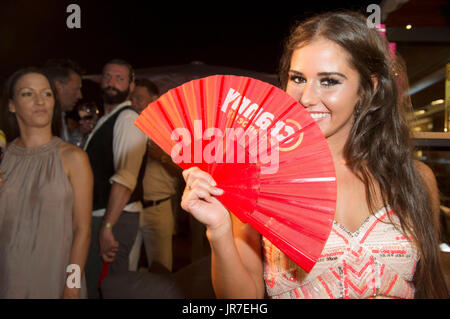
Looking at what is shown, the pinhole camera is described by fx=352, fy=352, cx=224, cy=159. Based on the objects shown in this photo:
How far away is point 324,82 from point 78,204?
125 cm

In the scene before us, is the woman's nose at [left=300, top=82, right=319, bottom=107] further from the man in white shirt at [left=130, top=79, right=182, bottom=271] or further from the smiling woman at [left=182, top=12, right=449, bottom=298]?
the man in white shirt at [left=130, top=79, right=182, bottom=271]

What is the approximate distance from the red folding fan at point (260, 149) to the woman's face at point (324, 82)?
0.19m

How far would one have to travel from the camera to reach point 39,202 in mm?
1623

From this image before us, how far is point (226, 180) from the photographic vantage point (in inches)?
34.9

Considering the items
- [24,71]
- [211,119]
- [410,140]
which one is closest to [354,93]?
[410,140]

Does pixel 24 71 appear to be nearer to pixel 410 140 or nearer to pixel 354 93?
pixel 354 93

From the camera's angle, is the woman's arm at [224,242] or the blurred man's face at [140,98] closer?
the woman's arm at [224,242]

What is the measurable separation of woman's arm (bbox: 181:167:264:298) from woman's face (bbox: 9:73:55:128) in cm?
114

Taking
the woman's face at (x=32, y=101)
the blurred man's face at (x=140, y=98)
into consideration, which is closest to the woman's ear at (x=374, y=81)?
the woman's face at (x=32, y=101)

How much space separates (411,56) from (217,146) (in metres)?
1.57

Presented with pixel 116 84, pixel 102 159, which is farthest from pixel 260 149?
pixel 116 84

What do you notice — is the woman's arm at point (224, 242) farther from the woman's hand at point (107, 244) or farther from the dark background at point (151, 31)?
the dark background at point (151, 31)

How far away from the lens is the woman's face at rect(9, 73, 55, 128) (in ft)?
5.55

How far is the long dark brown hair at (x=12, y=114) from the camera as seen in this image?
1732mm
